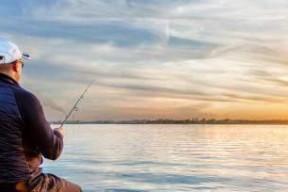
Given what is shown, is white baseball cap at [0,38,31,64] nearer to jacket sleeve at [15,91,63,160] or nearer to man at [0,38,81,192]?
man at [0,38,81,192]

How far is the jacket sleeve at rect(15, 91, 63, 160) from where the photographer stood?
494 centimetres

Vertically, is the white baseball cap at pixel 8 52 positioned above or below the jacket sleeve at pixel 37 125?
above

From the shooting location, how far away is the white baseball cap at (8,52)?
4980 millimetres

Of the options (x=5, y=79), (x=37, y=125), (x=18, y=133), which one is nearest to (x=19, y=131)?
(x=18, y=133)

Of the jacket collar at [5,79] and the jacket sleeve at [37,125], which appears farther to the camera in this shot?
the jacket collar at [5,79]

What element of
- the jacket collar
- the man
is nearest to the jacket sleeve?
the man

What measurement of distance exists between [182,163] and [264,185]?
15177 mm

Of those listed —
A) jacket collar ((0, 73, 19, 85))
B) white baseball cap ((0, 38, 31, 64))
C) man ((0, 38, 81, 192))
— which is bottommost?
man ((0, 38, 81, 192))

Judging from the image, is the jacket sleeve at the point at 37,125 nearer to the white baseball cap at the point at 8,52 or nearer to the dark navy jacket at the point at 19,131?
the dark navy jacket at the point at 19,131

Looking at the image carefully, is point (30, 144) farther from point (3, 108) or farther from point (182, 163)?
point (182, 163)

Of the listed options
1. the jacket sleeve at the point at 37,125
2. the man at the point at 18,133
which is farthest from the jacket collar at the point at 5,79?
the jacket sleeve at the point at 37,125

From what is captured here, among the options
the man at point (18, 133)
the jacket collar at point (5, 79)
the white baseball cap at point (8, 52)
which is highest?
the white baseball cap at point (8, 52)

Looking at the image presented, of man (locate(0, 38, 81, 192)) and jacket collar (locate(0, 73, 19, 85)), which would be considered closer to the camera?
man (locate(0, 38, 81, 192))

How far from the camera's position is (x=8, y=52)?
502 cm
